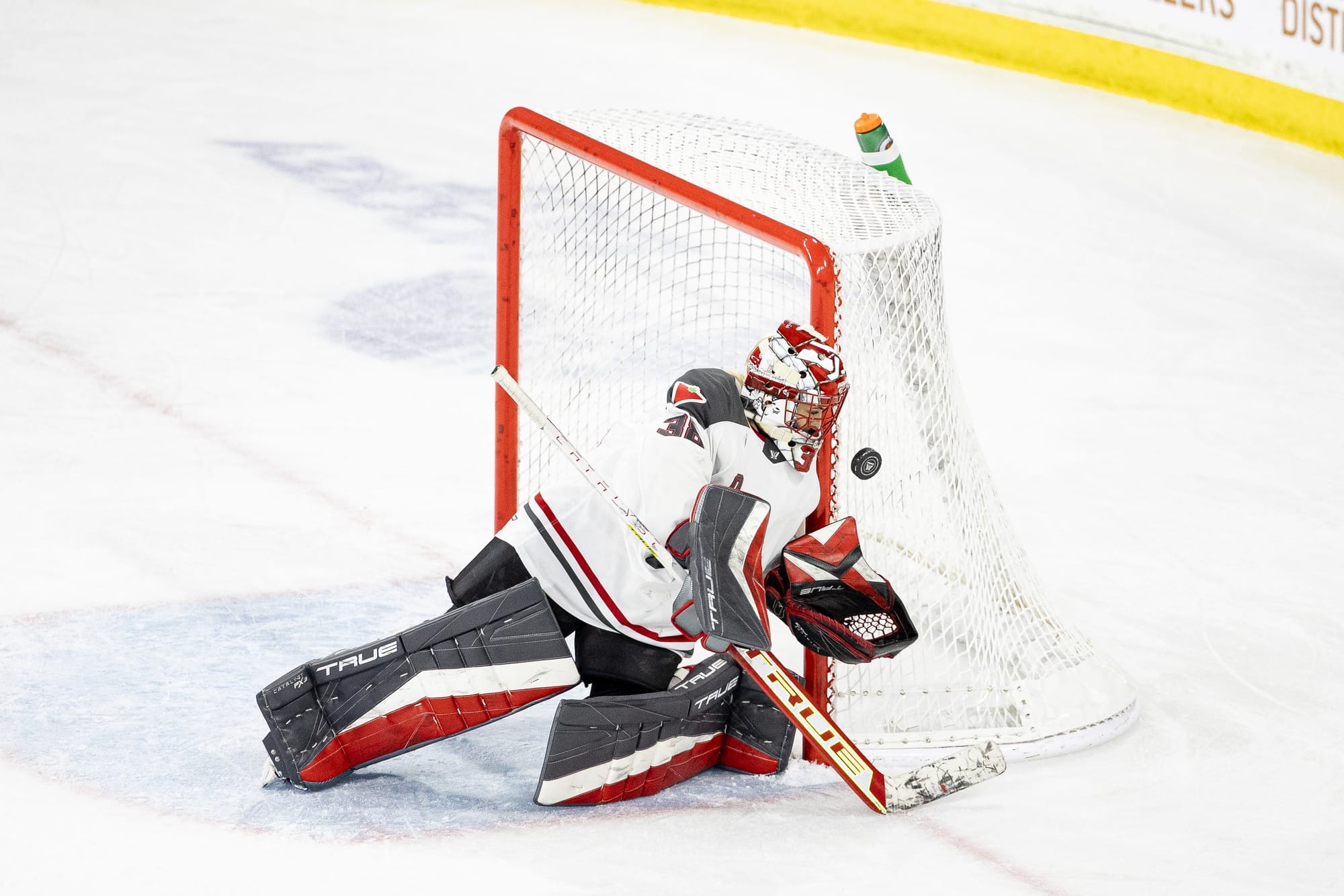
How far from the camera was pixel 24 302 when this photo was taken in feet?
17.3

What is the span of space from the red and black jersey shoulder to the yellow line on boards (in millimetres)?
4721

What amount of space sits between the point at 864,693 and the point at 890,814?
300 millimetres

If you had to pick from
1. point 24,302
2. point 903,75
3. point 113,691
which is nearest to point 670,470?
point 113,691

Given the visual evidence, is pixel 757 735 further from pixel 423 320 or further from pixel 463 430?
pixel 423 320

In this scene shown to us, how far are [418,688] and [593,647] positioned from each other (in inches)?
12.6

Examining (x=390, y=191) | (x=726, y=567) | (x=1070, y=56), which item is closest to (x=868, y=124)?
(x=726, y=567)

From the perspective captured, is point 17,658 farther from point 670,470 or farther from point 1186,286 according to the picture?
point 1186,286

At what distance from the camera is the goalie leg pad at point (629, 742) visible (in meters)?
2.88

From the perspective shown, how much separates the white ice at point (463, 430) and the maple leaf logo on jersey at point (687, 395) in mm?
714

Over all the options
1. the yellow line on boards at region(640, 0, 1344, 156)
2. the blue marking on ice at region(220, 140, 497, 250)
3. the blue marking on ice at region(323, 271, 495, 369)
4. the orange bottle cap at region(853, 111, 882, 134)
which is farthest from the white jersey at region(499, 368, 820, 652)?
the yellow line on boards at region(640, 0, 1344, 156)

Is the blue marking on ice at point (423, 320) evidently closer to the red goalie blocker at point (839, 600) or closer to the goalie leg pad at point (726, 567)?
the red goalie blocker at point (839, 600)

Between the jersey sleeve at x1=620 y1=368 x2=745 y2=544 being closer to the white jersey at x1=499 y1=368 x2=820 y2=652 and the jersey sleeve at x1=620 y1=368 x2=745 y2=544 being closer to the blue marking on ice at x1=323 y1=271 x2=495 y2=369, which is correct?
the white jersey at x1=499 y1=368 x2=820 y2=652

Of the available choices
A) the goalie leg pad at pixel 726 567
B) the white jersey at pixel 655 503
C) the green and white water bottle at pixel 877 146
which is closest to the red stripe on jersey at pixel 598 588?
the white jersey at pixel 655 503

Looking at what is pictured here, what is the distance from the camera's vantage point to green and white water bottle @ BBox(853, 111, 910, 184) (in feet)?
11.1
